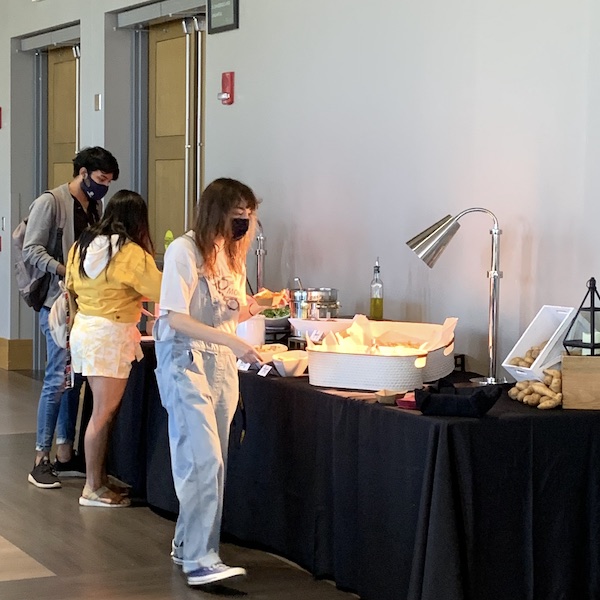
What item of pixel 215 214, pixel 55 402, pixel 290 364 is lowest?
pixel 55 402

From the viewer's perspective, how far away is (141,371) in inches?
209

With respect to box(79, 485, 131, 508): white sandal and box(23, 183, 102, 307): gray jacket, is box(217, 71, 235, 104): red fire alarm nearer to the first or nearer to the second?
box(23, 183, 102, 307): gray jacket

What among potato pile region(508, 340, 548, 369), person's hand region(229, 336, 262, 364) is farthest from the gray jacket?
potato pile region(508, 340, 548, 369)

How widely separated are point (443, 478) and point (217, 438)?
90cm

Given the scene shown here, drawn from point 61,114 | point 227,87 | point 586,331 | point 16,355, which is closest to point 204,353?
point 586,331

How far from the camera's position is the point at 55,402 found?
18.3 feet

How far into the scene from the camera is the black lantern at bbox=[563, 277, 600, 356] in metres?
3.79

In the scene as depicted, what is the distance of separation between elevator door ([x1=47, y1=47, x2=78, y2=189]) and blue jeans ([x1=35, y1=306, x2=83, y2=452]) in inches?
139

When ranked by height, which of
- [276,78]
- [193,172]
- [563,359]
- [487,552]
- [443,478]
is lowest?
[487,552]

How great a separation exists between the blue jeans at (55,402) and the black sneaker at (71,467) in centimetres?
9

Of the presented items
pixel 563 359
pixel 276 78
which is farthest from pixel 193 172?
pixel 563 359

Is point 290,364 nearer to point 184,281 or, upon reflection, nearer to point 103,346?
point 184,281

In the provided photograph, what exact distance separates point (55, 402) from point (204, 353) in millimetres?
1812

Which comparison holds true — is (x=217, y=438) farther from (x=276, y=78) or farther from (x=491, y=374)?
(x=276, y=78)
